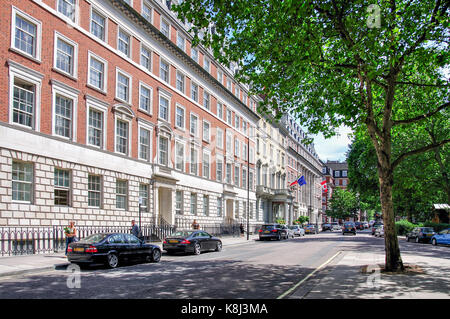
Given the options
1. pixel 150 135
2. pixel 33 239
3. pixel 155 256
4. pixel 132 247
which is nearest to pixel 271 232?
pixel 150 135

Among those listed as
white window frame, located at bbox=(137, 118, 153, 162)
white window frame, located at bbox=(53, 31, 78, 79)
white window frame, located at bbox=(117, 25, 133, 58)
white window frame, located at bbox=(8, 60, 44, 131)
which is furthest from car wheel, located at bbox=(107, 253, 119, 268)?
white window frame, located at bbox=(117, 25, 133, 58)

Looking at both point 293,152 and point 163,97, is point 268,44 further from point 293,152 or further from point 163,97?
point 293,152

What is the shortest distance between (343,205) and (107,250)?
3920 inches

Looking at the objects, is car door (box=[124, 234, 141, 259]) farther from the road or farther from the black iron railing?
the black iron railing

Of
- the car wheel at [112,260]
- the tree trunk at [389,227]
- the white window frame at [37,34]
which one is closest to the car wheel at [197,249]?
the car wheel at [112,260]

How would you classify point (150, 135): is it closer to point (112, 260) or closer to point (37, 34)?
point (37, 34)

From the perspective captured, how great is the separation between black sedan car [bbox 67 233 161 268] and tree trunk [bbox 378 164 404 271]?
9698mm

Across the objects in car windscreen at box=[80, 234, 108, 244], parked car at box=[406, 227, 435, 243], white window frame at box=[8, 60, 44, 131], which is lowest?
parked car at box=[406, 227, 435, 243]

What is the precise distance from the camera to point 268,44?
14859mm

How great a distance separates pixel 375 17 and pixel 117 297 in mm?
10657

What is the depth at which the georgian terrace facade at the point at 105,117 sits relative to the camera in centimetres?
1959

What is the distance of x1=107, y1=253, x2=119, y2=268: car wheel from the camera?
15.2 m

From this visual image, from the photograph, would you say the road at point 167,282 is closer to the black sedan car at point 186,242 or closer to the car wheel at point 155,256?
the car wheel at point 155,256
